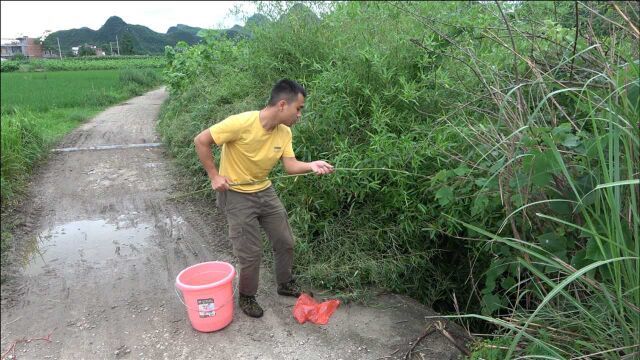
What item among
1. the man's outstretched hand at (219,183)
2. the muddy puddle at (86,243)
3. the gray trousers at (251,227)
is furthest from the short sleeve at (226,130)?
the muddy puddle at (86,243)

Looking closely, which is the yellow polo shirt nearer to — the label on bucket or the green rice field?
the label on bucket

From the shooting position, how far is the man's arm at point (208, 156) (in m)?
3.18

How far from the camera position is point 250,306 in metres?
3.43

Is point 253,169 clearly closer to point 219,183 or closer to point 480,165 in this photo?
point 219,183

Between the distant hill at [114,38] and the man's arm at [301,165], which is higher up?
the distant hill at [114,38]

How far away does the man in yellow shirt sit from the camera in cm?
318

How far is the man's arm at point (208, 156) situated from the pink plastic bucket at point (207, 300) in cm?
62

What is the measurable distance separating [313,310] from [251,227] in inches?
30.1

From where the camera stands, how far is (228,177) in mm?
3340

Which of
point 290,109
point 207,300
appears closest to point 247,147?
point 290,109

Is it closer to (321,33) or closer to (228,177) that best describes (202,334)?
(228,177)

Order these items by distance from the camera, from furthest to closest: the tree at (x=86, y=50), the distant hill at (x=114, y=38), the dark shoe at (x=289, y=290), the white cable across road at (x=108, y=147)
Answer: the white cable across road at (x=108, y=147), the dark shoe at (x=289, y=290), the tree at (x=86, y=50), the distant hill at (x=114, y=38)

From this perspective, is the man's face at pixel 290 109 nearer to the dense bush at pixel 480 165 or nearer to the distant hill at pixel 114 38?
the dense bush at pixel 480 165

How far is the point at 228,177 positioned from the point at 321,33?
3.47 metres
